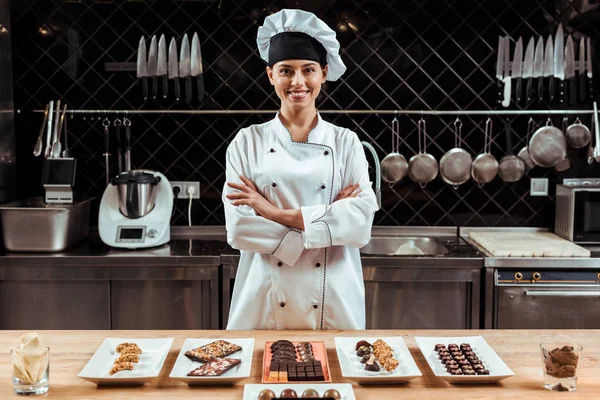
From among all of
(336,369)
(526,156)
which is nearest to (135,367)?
(336,369)

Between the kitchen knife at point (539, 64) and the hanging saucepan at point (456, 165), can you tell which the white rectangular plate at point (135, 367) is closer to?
the hanging saucepan at point (456, 165)

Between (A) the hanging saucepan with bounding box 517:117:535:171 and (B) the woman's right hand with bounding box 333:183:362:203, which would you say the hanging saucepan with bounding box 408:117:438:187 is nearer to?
(A) the hanging saucepan with bounding box 517:117:535:171

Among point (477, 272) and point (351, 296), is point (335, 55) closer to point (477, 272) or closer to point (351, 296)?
point (351, 296)

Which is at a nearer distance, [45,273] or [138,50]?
[45,273]

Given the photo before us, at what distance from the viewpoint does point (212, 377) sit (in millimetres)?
1449

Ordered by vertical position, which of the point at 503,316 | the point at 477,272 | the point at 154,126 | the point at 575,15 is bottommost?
the point at 503,316

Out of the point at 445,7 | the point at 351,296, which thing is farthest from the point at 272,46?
the point at 445,7

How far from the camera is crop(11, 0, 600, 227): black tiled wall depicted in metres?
3.58

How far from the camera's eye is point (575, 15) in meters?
3.56

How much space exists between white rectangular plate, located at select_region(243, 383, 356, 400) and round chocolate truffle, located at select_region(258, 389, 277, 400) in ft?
0.05

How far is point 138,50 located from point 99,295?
1.34 meters

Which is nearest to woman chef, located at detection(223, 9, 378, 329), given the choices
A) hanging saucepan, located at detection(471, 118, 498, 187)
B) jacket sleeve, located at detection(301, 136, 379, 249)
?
jacket sleeve, located at detection(301, 136, 379, 249)

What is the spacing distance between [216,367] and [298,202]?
2.50ft

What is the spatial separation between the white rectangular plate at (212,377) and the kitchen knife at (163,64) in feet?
7.00
